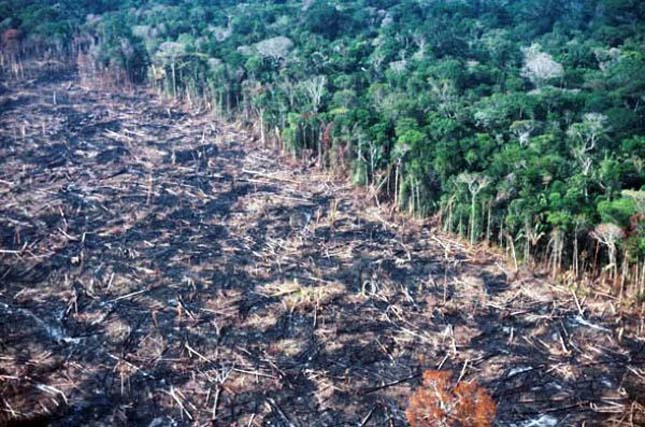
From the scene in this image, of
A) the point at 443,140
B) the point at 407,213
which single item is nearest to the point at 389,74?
the point at 443,140

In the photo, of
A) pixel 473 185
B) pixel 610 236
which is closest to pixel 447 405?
pixel 610 236

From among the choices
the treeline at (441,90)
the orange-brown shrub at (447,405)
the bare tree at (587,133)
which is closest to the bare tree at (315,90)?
the treeline at (441,90)

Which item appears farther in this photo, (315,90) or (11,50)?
(11,50)

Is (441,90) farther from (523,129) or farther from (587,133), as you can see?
(587,133)

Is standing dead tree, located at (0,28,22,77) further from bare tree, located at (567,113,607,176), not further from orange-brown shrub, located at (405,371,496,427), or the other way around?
orange-brown shrub, located at (405,371,496,427)

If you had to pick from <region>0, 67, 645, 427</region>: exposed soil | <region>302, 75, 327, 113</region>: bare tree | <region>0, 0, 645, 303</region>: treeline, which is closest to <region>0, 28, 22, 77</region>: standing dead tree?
<region>0, 0, 645, 303</region>: treeline

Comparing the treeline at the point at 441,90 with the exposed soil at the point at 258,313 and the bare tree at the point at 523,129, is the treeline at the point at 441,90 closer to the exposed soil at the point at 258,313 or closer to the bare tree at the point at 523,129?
the bare tree at the point at 523,129
